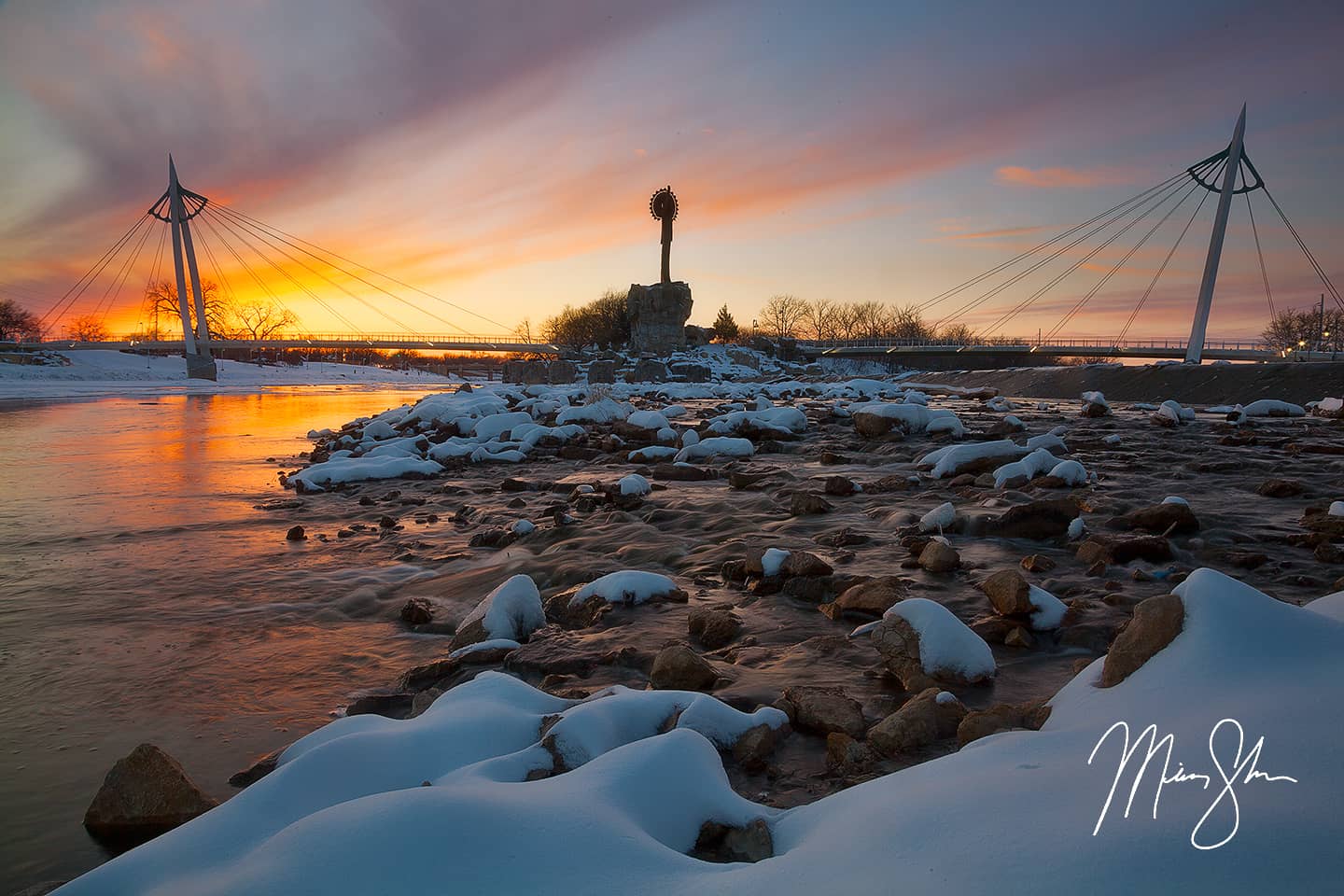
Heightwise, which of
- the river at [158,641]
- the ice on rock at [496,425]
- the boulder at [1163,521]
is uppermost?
the ice on rock at [496,425]

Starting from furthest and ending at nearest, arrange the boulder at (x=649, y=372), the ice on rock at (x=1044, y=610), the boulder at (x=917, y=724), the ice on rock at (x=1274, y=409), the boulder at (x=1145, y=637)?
the boulder at (x=649, y=372) → the ice on rock at (x=1274, y=409) → the ice on rock at (x=1044, y=610) → the boulder at (x=917, y=724) → the boulder at (x=1145, y=637)

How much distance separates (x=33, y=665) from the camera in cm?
303

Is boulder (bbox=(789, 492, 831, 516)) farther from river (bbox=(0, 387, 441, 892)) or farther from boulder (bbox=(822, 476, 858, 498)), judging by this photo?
river (bbox=(0, 387, 441, 892))

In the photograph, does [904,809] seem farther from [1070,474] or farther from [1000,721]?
[1070,474]

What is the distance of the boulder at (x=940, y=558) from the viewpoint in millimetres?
3645

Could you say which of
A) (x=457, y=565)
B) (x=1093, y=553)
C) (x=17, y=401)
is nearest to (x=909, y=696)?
(x=1093, y=553)

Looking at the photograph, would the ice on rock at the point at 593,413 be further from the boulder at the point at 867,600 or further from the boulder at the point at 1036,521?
the boulder at the point at 867,600

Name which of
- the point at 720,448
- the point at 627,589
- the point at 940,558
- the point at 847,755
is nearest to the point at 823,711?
the point at 847,755

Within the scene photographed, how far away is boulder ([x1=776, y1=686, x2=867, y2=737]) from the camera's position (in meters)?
2.13

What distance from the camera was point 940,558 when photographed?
3.64 m

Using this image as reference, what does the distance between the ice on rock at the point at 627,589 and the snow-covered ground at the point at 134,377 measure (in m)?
34.1

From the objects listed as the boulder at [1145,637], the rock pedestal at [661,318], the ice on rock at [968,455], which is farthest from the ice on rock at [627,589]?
the rock pedestal at [661,318]

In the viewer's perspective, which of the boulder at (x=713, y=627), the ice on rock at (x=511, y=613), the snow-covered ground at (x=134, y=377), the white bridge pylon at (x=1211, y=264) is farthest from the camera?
the snow-covered ground at (x=134, y=377)

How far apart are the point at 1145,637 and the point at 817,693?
3.11ft
